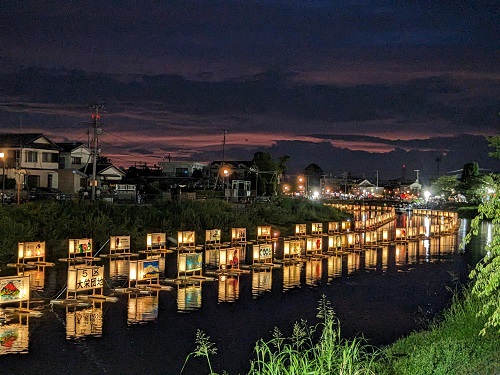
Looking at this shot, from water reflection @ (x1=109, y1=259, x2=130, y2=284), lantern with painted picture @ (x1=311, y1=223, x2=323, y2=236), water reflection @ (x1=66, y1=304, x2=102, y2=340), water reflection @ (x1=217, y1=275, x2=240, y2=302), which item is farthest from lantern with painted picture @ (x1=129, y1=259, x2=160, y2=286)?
lantern with painted picture @ (x1=311, y1=223, x2=323, y2=236)

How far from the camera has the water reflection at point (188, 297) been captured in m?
15.9

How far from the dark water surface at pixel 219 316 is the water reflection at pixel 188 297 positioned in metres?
0.03

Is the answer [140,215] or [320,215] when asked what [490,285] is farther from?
[320,215]

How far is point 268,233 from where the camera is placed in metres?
33.4

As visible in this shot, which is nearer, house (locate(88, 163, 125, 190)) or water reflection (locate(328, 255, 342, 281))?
water reflection (locate(328, 255, 342, 281))

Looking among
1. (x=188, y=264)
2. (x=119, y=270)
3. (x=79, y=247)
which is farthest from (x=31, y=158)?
(x=188, y=264)

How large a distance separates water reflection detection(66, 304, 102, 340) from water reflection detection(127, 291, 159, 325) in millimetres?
732

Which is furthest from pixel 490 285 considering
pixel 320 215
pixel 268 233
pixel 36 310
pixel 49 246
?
pixel 320 215

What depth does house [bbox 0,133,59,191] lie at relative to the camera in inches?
1967

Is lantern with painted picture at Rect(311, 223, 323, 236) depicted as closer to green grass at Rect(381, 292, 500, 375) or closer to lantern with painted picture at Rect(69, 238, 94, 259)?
lantern with painted picture at Rect(69, 238, 94, 259)

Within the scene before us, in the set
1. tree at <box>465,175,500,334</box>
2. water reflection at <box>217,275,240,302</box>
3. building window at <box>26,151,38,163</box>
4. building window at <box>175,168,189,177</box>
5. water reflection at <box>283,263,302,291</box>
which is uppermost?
building window at <box>26,151,38,163</box>

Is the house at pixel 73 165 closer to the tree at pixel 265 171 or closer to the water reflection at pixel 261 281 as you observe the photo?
the tree at pixel 265 171

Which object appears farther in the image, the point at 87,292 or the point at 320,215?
the point at 320,215

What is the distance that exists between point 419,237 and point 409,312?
22.9 meters
